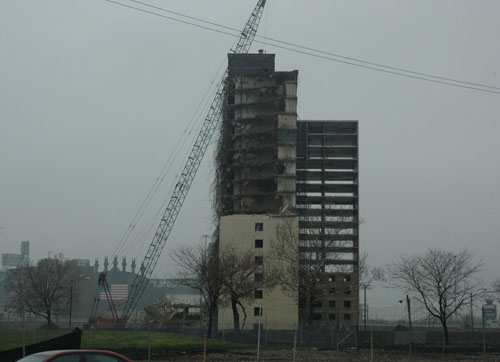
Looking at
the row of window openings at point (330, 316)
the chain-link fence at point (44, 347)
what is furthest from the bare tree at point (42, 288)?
the chain-link fence at point (44, 347)

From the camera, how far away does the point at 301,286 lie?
89625 millimetres

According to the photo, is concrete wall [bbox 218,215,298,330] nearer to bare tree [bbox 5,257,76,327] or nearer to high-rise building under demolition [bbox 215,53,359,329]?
high-rise building under demolition [bbox 215,53,359,329]

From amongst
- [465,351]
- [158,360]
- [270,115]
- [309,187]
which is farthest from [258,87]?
[158,360]

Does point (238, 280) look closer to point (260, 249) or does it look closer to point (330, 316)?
point (260, 249)

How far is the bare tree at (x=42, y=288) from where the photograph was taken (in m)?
105

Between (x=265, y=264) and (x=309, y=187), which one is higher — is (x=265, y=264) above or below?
below

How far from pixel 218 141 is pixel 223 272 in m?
55.7

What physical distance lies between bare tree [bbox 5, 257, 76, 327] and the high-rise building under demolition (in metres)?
27.5

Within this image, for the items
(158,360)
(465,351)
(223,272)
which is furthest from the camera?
(223,272)

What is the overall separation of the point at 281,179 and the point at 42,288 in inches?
1722

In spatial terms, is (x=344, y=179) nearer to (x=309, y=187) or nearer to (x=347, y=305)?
(x=309, y=187)

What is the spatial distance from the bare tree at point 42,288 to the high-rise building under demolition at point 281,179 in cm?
2749

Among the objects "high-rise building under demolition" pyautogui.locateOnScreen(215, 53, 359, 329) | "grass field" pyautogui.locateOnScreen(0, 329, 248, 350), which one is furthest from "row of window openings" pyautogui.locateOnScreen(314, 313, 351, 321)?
"grass field" pyautogui.locateOnScreen(0, 329, 248, 350)

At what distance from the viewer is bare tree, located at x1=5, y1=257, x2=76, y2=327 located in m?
105
